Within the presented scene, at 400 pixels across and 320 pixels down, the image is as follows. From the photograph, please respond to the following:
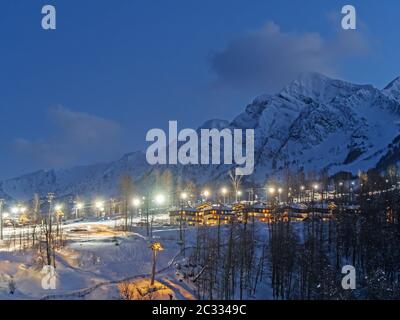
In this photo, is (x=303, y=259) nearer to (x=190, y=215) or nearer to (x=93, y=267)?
(x=93, y=267)

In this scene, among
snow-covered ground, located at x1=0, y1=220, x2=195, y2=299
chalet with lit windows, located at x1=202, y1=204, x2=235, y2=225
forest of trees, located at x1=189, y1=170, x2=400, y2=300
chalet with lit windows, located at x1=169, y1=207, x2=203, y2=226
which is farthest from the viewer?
chalet with lit windows, located at x1=169, y1=207, x2=203, y2=226

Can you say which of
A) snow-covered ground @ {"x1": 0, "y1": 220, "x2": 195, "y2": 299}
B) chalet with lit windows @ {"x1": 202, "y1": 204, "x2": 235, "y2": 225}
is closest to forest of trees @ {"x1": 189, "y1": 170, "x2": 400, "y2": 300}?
snow-covered ground @ {"x1": 0, "y1": 220, "x2": 195, "y2": 299}

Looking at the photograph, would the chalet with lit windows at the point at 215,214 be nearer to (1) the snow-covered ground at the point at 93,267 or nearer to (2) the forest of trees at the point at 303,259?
(2) the forest of trees at the point at 303,259

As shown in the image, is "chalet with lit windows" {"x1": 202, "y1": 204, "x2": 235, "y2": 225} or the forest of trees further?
"chalet with lit windows" {"x1": 202, "y1": 204, "x2": 235, "y2": 225}

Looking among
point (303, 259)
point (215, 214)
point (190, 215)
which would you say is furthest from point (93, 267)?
point (215, 214)

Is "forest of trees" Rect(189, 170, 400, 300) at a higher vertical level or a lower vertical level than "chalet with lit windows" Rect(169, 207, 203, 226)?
lower

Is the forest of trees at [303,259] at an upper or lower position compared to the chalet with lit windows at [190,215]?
lower

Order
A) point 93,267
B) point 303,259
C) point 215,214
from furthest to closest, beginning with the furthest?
point 215,214
point 303,259
point 93,267

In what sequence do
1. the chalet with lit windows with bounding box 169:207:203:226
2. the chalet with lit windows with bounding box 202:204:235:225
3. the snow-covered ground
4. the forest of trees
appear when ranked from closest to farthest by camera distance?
the snow-covered ground
the forest of trees
the chalet with lit windows with bounding box 202:204:235:225
the chalet with lit windows with bounding box 169:207:203:226

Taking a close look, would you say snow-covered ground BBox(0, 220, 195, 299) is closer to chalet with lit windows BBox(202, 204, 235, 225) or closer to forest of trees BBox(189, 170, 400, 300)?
forest of trees BBox(189, 170, 400, 300)

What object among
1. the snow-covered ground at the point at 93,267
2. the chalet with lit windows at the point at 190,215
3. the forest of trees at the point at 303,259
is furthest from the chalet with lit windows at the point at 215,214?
the snow-covered ground at the point at 93,267

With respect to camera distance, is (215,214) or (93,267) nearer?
(93,267)

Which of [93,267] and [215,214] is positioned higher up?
[215,214]
